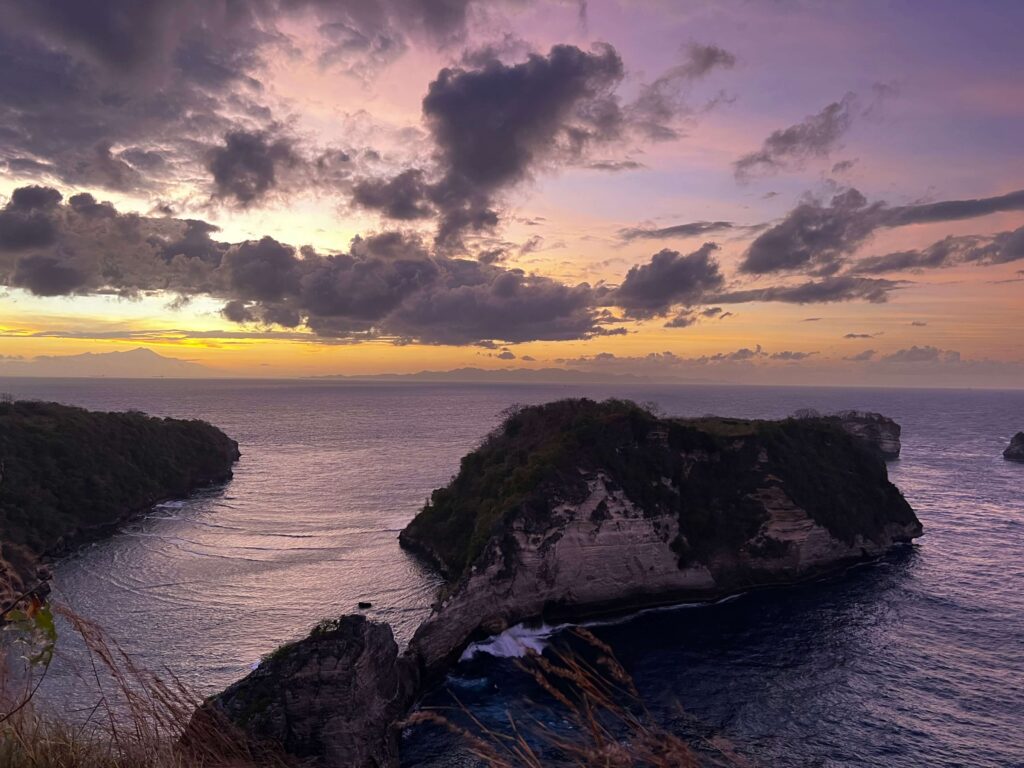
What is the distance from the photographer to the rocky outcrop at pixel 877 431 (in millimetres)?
118500

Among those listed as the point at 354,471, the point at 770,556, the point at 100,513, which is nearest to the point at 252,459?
the point at 354,471

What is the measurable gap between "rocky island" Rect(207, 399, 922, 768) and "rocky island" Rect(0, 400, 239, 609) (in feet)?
119

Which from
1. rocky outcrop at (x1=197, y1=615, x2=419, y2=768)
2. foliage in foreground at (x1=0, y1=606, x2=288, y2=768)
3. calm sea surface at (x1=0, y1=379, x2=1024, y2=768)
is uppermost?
foliage in foreground at (x1=0, y1=606, x2=288, y2=768)

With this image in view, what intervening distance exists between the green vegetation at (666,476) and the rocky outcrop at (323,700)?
1601 centimetres

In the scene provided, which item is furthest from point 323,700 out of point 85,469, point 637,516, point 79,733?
point 85,469

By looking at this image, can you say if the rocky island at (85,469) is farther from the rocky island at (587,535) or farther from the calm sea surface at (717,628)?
the rocky island at (587,535)

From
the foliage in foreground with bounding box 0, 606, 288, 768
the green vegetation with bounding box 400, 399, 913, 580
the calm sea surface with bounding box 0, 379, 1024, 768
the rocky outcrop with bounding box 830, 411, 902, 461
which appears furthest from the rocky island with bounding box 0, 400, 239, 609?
the rocky outcrop with bounding box 830, 411, 902, 461

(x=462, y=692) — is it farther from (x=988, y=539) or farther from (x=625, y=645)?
(x=988, y=539)

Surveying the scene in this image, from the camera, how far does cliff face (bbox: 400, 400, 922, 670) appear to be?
147 feet

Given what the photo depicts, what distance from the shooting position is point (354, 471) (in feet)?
349

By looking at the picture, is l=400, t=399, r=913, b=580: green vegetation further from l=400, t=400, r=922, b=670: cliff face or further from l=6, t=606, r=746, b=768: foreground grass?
l=6, t=606, r=746, b=768: foreground grass

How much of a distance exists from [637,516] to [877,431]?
308 feet

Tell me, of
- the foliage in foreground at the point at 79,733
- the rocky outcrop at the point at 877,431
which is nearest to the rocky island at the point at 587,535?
the foliage in foreground at the point at 79,733

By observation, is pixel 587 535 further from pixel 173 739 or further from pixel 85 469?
pixel 85 469
